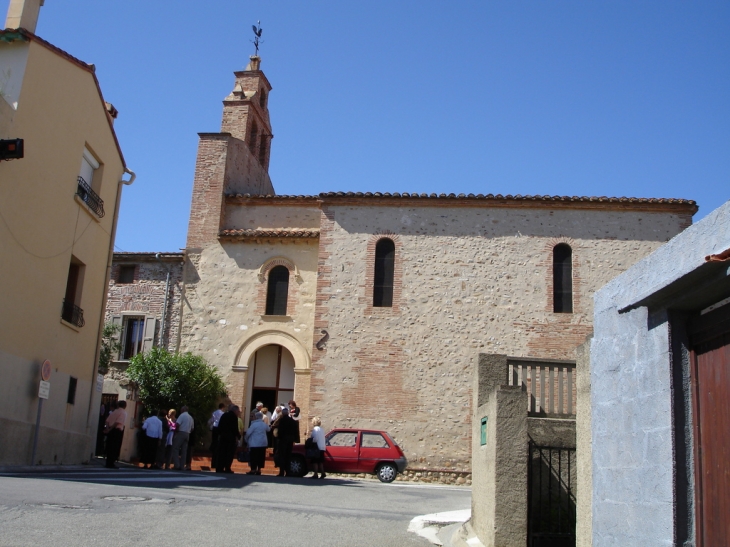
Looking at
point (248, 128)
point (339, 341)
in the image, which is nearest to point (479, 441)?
point (339, 341)

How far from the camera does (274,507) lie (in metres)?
9.88

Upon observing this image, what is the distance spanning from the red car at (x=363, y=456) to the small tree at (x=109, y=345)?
9019mm

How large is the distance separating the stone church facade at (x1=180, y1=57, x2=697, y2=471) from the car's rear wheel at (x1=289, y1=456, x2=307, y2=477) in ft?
16.2

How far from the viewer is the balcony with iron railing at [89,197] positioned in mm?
17438

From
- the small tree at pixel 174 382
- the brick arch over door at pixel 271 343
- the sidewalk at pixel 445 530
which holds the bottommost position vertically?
the sidewalk at pixel 445 530

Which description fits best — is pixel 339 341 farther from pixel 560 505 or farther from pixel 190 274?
pixel 560 505

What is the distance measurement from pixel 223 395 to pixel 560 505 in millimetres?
17220

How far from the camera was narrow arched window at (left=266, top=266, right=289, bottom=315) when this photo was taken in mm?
25641

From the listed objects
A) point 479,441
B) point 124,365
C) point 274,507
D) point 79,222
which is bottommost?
point 274,507

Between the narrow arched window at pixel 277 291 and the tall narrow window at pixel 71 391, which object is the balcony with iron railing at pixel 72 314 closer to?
the tall narrow window at pixel 71 391

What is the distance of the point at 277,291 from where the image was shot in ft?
84.6

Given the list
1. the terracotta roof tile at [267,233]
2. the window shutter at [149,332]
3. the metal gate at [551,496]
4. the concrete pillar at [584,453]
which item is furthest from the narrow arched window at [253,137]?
the concrete pillar at [584,453]

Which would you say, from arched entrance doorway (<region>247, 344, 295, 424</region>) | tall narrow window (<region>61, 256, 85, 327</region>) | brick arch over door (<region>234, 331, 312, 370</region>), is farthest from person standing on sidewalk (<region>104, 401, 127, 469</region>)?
arched entrance doorway (<region>247, 344, 295, 424</region>)

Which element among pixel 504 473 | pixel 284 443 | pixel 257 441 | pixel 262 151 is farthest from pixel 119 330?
pixel 504 473
